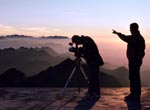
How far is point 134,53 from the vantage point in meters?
14.5

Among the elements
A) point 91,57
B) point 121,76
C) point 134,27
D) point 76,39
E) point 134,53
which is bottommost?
point 121,76

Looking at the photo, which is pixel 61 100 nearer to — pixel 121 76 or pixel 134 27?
pixel 134 27

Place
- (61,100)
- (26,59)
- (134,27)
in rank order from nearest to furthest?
(134,27) < (61,100) < (26,59)

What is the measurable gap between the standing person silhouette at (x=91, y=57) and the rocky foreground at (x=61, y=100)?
48 cm

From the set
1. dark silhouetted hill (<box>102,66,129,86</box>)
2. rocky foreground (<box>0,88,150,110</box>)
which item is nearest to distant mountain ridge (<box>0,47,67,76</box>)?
dark silhouetted hill (<box>102,66,129,86</box>)

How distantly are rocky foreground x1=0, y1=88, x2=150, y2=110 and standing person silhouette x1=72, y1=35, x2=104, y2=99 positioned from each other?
476 millimetres

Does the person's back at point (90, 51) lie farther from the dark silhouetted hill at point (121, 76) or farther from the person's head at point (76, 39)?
the dark silhouetted hill at point (121, 76)

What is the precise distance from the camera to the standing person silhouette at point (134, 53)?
1443cm

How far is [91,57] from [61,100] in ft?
5.48

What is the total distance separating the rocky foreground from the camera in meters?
13.9

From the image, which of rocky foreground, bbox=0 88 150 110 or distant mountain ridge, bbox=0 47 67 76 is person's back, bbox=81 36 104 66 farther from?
distant mountain ridge, bbox=0 47 67 76

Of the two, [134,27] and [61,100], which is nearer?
[134,27]

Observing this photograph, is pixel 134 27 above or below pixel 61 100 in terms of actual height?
above

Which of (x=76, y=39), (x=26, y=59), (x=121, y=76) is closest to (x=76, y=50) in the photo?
(x=76, y=39)
